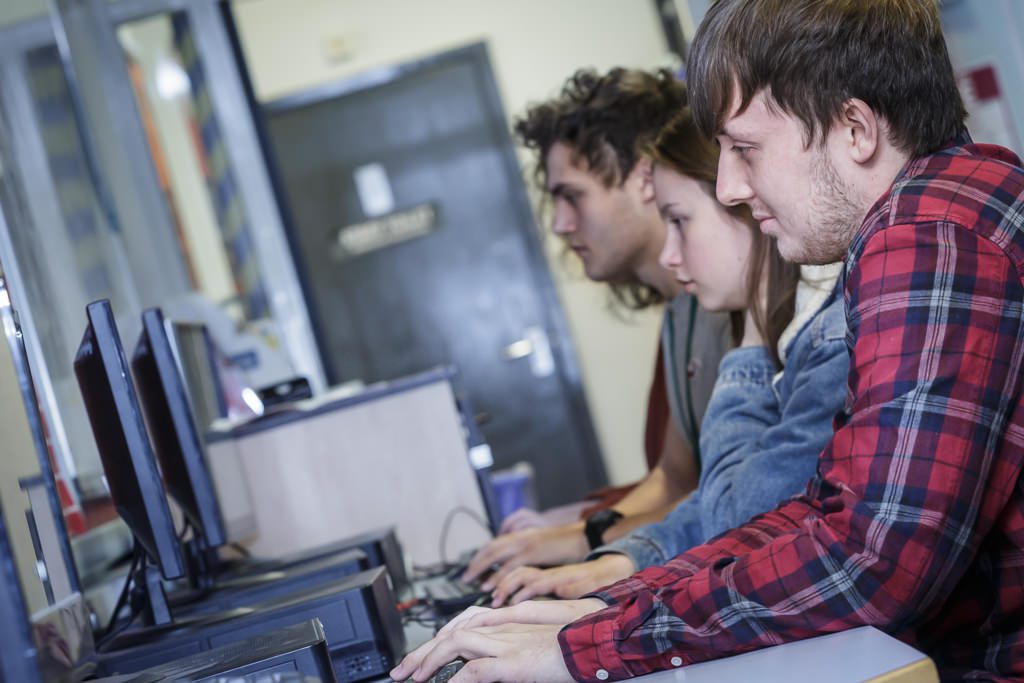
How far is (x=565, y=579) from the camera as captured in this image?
5.09 feet

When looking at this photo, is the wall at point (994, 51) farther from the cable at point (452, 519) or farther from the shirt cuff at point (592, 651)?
the shirt cuff at point (592, 651)

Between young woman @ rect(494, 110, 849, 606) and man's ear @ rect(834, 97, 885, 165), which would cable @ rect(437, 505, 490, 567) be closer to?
young woman @ rect(494, 110, 849, 606)

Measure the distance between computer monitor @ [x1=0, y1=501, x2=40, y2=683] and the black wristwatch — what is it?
120cm

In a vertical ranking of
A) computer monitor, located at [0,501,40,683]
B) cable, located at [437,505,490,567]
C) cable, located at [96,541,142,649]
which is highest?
computer monitor, located at [0,501,40,683]

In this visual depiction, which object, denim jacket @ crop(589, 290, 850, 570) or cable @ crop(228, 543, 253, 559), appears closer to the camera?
denim jacket @ crop(589, 290, 850, 570)

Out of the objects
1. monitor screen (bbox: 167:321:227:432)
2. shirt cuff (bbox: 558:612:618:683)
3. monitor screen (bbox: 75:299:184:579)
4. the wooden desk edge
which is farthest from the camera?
monitor screen (bbox: 167:321:227:432)

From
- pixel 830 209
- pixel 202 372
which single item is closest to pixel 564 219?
pixel 202 372

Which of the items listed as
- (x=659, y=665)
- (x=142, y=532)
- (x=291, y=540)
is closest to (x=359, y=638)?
(x=142, y=532)

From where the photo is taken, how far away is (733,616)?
0.96 metres

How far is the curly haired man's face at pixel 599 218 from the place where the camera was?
89.4 inches

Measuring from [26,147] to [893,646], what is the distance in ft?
8.95

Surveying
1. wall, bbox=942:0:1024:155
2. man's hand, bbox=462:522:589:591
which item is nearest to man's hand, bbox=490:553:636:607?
man's hand, bbox=462:522:589:591

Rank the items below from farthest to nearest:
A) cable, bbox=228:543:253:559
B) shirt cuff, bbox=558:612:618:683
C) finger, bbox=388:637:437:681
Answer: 1. cable, bbox=228:543:253:559
2. finger, bbox=388:637:437:681
3. shirt cuff, bbox=558:612:618:683

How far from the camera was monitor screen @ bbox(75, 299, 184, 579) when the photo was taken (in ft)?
4.72
